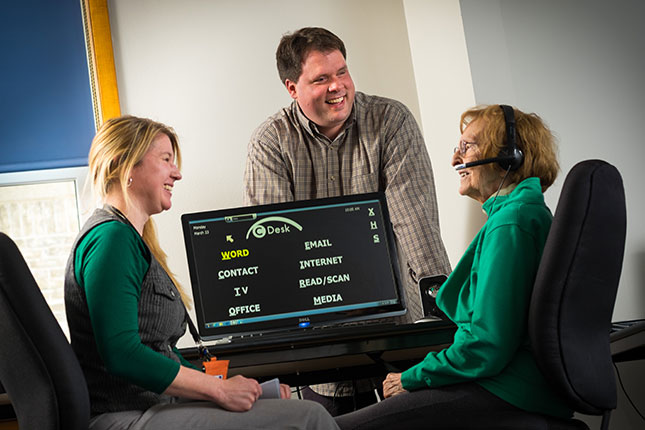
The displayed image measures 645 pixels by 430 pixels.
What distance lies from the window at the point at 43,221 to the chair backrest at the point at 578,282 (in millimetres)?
2352

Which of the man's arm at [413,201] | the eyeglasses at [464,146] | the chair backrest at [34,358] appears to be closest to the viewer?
the chair backrest at [34,358]

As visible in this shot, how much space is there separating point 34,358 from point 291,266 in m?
0.98

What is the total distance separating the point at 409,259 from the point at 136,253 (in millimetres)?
1266

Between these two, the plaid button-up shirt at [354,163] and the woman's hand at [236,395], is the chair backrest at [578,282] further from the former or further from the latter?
the plaid button-up shirt at [354,163]

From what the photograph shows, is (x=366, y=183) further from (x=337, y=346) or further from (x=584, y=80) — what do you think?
(x=584, y=80)

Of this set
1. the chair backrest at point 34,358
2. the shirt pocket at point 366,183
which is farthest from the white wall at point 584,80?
the chair backrest at point 34,358

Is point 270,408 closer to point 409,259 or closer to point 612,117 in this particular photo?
point 409,259

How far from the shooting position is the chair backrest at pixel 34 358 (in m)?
1.20

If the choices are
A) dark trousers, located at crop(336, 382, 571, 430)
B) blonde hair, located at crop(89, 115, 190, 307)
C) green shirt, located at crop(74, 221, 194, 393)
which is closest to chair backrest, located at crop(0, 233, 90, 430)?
green shirt, located at crop(74, 221, 194, 393)

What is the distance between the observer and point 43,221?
312 cm

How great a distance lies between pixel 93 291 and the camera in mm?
1304

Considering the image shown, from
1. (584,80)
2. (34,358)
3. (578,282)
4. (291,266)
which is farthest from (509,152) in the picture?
(584,80)

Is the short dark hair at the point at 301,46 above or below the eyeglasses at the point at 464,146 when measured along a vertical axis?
above

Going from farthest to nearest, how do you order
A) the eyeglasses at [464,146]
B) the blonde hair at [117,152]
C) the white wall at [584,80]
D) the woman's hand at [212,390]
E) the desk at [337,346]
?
the white wall at [584,80] < the desk at [337,346] < the eyeglasses at [464,146] < the blonde hair at [117,152] < the woman's hand at [212,390]
